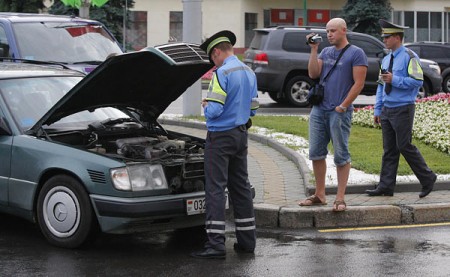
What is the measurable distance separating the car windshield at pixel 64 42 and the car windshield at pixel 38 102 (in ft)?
15.4

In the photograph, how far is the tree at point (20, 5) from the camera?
3203 centimetres

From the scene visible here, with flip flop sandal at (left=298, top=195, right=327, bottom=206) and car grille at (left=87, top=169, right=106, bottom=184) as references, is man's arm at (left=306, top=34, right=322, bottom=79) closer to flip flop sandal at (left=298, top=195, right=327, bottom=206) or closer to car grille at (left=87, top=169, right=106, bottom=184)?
flip flop sandal at (left=298, top=195, right=327, bottom=206)

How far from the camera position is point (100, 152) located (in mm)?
7516

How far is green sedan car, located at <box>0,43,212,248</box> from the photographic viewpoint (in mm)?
7191

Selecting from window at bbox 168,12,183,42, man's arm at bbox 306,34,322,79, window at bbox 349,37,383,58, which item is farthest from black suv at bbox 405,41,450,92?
window at bbox 168,12,183,42

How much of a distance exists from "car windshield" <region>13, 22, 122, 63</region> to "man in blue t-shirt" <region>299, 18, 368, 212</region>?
229 inches

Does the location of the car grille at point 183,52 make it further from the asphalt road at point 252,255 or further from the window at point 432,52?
the window at point 432,52

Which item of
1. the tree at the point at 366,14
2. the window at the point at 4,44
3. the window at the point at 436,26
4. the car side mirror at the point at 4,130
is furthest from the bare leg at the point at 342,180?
the window at the point at 436,26

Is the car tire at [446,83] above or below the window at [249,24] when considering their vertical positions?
below

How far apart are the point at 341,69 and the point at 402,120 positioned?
3.71 feet

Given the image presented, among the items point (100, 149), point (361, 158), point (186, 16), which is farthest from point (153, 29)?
point (100, 149)

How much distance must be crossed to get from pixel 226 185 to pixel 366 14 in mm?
39175

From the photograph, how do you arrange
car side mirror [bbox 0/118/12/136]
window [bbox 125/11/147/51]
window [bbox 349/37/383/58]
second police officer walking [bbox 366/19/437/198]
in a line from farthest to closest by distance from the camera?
window [bbox 125/11/147/51] < window [bbox 349/37/383/58] < second police officer walking [bbox 366/19/437/198] < car side mirror [bbox 0/118/12/136]

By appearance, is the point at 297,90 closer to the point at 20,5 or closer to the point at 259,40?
the point at 259,40
